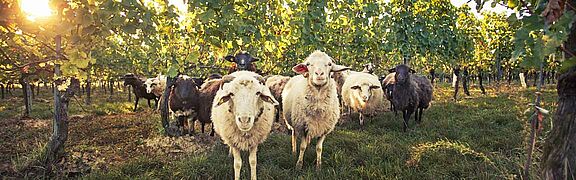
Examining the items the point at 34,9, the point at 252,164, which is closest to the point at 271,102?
the point at 252,164

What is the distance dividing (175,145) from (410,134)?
5.33 metres

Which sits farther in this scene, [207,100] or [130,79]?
[130,79]

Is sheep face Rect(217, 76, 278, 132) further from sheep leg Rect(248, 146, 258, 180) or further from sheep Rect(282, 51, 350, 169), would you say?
sheep Rect(282, 51, 350, 169)

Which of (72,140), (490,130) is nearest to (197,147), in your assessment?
(72,140)

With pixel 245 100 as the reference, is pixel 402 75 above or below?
above

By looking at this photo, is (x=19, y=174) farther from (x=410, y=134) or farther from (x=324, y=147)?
(x=410, y=134)

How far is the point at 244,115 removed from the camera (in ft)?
14.5

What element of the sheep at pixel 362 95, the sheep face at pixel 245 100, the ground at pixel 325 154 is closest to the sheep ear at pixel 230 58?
the ground at pixel 325 154

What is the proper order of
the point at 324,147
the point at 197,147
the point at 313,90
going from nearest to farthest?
the point at 313,90
the point at 324,147
the point at 197,147

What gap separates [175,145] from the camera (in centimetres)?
735

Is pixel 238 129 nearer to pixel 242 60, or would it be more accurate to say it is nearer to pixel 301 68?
pixel 301 68

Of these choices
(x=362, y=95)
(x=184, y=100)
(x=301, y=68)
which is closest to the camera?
(x=301, y=68)

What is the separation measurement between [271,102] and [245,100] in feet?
1.56

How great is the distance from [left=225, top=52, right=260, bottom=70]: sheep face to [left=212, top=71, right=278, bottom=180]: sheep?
399 cm
